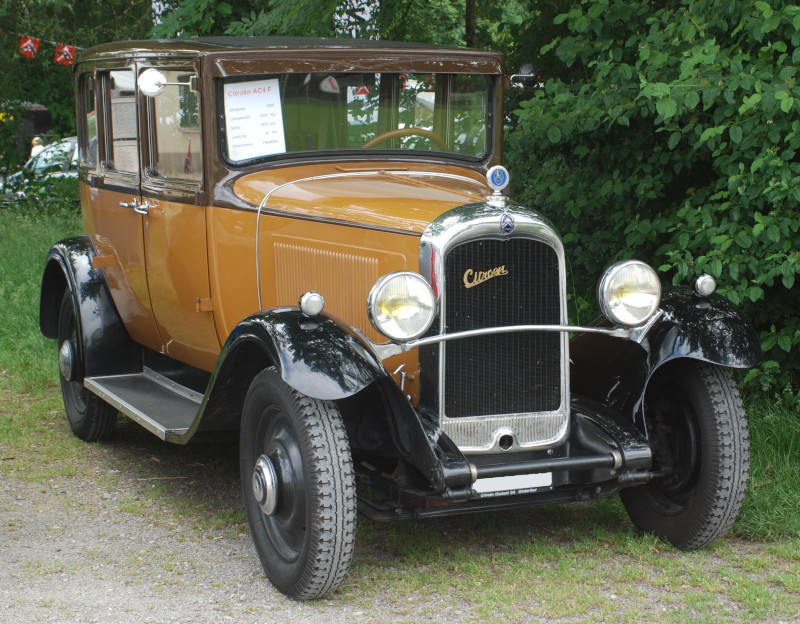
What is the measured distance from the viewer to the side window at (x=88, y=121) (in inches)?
208

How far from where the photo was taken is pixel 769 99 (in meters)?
3.97

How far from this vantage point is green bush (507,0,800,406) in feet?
13.5

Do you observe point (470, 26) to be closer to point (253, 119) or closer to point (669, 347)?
point (253, 119)

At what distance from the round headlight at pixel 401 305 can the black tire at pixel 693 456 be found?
1139mm

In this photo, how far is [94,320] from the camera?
16.4 ft

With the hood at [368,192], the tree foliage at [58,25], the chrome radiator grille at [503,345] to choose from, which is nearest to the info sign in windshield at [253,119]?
the hood at [368,192]

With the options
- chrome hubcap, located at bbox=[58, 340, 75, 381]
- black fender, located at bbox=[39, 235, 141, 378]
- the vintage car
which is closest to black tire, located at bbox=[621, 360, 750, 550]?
the vintage car

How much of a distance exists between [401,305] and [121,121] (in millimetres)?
2486

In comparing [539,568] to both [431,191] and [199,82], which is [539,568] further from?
[199,82]

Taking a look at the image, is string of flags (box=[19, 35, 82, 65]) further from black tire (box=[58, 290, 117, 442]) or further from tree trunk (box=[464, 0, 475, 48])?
black tire (box=[58, 290, 117, 442])

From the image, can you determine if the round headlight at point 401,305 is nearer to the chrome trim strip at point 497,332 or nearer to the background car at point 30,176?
the chrome trim strip at point 497,332

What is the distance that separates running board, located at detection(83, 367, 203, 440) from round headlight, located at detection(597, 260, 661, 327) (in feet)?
5.68

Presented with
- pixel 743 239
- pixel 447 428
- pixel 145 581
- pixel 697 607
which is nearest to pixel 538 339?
pixel 447 428

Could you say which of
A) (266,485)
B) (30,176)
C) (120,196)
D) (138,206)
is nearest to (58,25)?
(30,176)
